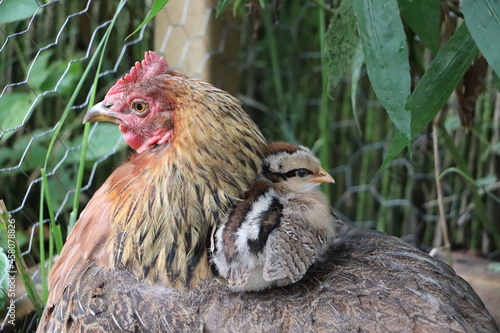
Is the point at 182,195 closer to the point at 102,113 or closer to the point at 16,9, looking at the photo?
the point at 102,113

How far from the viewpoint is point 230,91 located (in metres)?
2.82

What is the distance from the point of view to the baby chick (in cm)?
138

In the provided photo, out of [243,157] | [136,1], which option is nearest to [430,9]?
[243,157]

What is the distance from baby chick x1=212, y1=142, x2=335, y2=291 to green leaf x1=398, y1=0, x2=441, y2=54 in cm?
44

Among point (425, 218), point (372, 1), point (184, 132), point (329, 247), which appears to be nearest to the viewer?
point (372, 1)

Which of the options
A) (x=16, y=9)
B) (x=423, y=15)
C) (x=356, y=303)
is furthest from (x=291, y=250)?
(x=16, y=9)

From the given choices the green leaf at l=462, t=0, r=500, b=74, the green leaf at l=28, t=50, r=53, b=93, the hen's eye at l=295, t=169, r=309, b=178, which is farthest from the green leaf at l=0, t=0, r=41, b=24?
the green leaf at l=462, t=0, r=500, b=74

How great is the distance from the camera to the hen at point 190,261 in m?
1.39

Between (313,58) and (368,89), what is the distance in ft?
1.21

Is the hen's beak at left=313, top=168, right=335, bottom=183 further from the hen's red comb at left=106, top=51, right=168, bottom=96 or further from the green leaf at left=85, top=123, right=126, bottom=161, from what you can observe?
the green leaf at left=85, top=123, right=126, bottom=161

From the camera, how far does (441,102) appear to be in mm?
1411

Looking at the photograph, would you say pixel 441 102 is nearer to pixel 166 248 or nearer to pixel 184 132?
pixel 184 132

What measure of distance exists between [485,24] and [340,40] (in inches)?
27.4

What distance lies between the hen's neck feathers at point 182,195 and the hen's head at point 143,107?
1.2 inches
